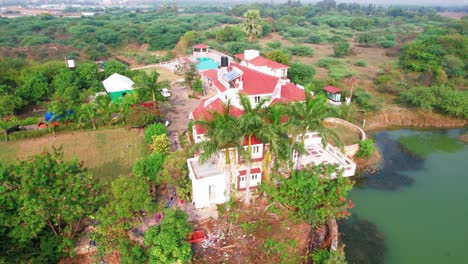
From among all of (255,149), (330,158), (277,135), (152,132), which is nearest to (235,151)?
(255,149)

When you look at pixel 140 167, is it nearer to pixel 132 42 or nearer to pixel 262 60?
pixel 262 60

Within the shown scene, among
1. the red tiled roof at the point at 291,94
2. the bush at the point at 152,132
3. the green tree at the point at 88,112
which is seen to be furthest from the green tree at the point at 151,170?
the red tiled roof at the point at 291,94

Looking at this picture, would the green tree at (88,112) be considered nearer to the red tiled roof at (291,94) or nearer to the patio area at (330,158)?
the red tiled roof at (291,94)

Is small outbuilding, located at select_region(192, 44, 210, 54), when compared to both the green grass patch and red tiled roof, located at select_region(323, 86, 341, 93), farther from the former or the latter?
the green grass patch

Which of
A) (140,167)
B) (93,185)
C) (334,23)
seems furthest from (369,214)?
(334,23)

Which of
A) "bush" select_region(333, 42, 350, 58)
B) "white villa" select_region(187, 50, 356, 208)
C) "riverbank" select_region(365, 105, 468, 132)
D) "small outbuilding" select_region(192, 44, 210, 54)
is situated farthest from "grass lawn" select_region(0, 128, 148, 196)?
"bush" select_region(333, 42, 350, 58)

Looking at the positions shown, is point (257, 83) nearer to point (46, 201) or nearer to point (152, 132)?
point (152, 132)

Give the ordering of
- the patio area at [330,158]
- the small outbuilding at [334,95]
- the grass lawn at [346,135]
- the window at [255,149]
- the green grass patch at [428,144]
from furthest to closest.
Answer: the small outbuilding at [334,95] < the green grass patch at [428,144] < the grass lawn at [346,135] < the patio area at [330,158] < the window at [255,149]
